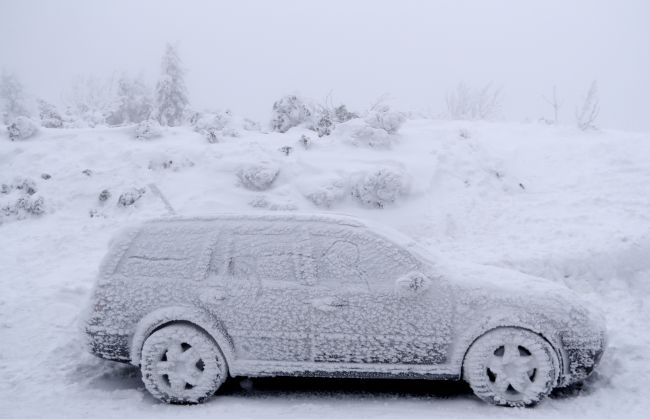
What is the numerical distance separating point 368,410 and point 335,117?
37.0ft

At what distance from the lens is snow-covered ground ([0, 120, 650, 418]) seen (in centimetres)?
394

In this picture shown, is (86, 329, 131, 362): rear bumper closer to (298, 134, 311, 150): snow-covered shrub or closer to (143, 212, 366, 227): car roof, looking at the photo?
(143, 212, 366, 227): car roof

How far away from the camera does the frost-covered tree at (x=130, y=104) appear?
2688cm

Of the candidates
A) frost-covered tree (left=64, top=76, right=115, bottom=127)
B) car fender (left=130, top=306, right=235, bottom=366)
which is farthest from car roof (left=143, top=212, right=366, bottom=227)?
frost-covered tree (left=64, top=76, right=115, bottom=127)

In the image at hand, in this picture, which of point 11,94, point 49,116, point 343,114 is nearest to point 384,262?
point 343,114

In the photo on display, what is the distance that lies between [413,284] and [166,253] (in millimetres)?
2095

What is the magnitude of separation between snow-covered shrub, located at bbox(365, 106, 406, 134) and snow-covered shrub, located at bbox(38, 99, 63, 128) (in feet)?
31.9

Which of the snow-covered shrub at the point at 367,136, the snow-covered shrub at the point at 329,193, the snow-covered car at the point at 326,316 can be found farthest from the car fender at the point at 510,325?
the snow-covered shrub at the point at 367,136

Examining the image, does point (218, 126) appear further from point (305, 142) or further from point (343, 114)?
point (343, 114)

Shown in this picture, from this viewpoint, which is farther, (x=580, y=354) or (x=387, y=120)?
(x=387, y=120)

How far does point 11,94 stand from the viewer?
1347 inches

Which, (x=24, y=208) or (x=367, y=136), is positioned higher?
(x=367, y=136)

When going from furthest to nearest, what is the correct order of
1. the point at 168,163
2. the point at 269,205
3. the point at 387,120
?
the point at 387,120 → the point at 168,163 → the point at 269,205

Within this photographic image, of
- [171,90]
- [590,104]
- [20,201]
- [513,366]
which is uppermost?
[590,104]
